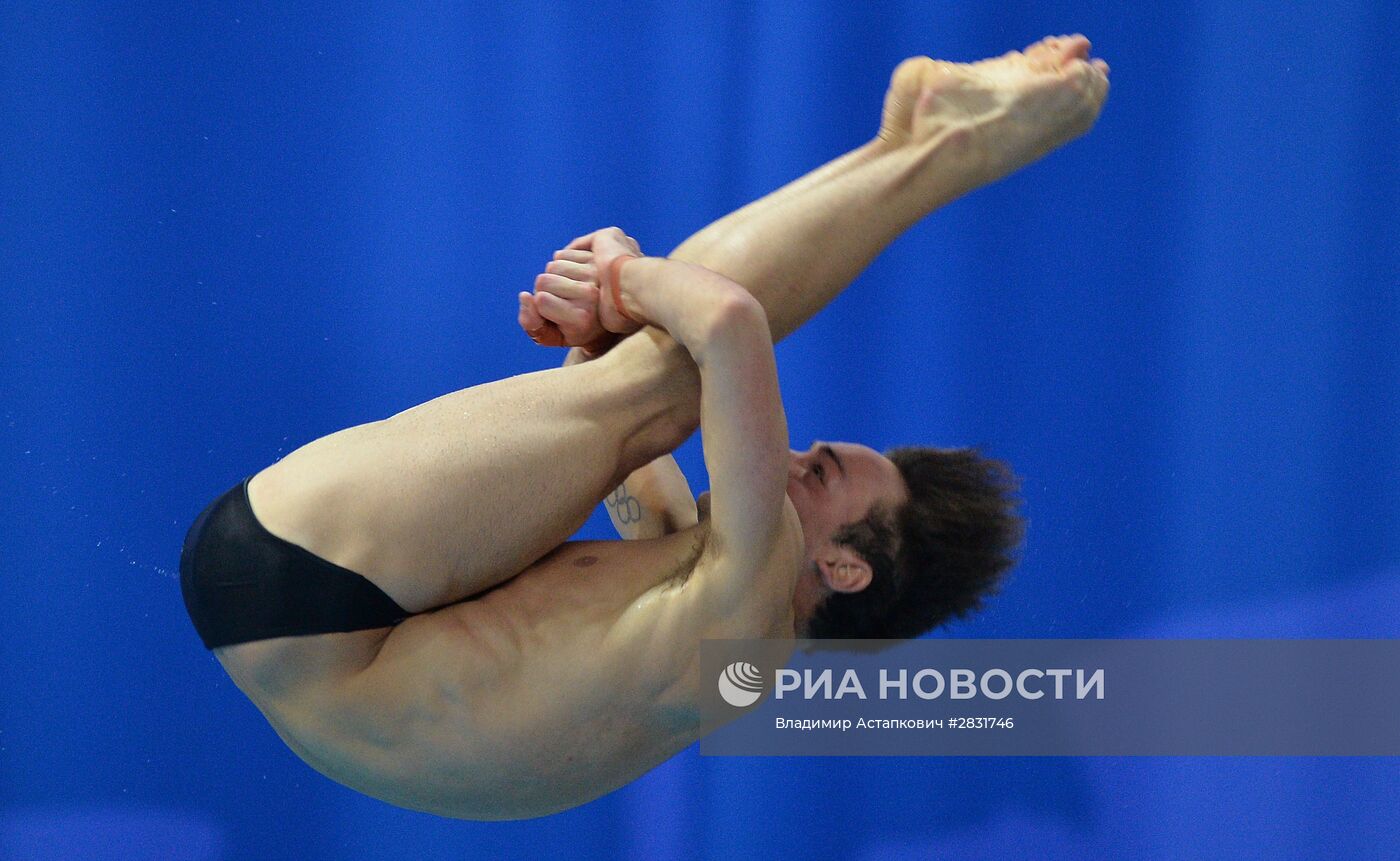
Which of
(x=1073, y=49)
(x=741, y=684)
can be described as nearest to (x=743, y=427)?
(x=741, y=684)

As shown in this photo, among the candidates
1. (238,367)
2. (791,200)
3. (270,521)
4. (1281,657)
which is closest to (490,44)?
(238,367)

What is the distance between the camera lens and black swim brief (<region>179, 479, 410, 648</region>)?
1.17 metres

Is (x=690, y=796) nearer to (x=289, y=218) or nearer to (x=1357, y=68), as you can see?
(x=289, y=218)

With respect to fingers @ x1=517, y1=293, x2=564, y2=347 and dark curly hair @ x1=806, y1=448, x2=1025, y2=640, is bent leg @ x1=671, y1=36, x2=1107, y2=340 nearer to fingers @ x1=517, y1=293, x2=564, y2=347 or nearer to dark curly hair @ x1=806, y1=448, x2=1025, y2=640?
fingers @ x1=517, y1=293, x2=564, y2=347

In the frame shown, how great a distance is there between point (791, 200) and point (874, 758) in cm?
111

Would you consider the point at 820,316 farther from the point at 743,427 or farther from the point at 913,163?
the point at 743,427

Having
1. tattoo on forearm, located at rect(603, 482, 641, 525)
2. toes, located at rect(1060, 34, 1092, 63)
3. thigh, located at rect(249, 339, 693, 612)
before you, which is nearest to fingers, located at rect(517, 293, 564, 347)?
thigh, located at rect(249, 339, 693, 612)

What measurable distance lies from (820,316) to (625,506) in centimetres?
60

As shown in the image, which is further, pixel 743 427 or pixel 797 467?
pixel 797 467

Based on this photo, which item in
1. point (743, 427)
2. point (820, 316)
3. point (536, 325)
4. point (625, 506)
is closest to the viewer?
point (743, 427)

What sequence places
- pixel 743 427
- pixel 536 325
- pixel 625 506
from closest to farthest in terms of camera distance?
pixel 743 427 < pixel 536 325 < pixel 625 506

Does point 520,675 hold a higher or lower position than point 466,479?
lower

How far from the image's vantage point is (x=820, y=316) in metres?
2.11

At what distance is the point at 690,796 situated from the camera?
7.07ft
